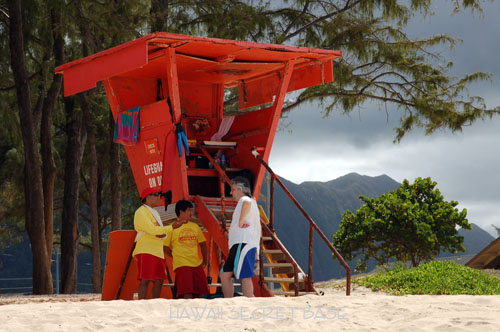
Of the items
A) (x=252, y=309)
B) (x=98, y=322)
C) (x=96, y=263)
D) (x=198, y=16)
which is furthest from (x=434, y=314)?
(x=96, y=263)

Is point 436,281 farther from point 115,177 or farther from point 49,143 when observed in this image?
point 49,143

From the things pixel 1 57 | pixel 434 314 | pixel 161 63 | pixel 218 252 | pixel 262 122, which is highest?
pixel 1 57

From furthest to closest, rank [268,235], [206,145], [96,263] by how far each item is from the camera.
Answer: [96,263]
[206,145]
[268,235]

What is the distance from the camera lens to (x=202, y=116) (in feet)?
44.0

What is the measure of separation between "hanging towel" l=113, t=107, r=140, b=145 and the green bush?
18.7ft

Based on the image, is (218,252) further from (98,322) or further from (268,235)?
(98,322)

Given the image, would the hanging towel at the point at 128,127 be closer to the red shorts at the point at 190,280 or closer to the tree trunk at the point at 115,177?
the red shorts at the point at 190,280

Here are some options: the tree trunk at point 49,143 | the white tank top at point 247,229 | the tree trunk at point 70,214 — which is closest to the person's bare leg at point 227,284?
the white tank top at point 247,229

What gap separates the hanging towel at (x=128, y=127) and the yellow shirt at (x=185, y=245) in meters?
2.93

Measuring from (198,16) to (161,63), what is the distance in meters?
6.90

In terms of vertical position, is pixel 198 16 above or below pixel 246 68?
above

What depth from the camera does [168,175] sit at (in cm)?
1142

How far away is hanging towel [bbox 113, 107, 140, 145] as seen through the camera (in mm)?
11930

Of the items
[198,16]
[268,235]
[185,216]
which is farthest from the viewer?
[198,16]
